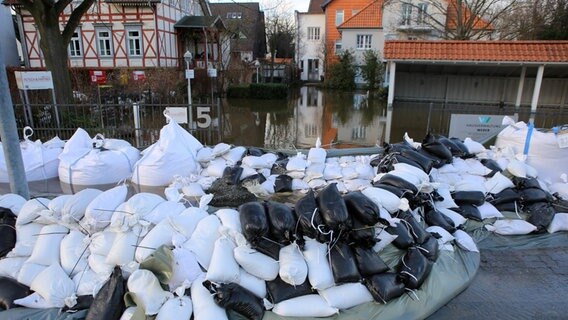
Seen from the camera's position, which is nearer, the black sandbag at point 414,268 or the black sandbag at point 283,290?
the black sandbag at point 283,290

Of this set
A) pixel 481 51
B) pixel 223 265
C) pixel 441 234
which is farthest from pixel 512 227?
pixel 481 51

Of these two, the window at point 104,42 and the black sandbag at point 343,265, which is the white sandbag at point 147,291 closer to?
the black sandbag at point 343,265

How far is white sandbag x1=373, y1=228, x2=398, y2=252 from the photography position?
105 inches

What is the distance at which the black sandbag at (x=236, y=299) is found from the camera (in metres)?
2.18

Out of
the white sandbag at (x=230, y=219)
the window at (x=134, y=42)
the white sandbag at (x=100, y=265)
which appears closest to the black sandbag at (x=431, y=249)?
the white sandbag at (x=230, y=219)

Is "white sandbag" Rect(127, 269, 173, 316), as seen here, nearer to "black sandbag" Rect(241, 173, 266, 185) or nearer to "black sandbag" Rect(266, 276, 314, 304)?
"black sandbag" Rect(266, 276, 314, 304)

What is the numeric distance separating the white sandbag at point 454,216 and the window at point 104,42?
20095 millimetres

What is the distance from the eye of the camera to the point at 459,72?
17484 millimetres

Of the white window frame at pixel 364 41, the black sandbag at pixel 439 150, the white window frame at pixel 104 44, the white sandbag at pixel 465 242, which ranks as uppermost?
the white window frame at pixel 364 41

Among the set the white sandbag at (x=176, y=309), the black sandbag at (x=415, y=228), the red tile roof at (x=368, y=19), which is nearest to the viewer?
the white sandbag at (x=176, y=309)

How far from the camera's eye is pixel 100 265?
2414 mm

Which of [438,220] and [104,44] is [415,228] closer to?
[438,220]

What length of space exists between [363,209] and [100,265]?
1.84 metres

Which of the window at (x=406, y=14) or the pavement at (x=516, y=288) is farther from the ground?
the window at (x=406, y=14)
